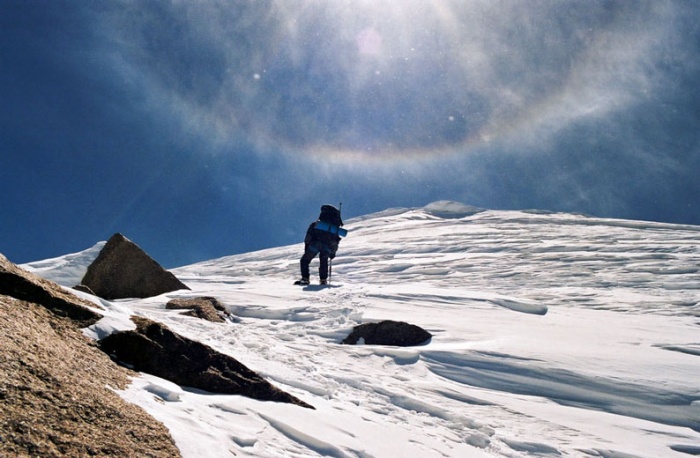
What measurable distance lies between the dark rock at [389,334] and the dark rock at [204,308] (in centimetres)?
236

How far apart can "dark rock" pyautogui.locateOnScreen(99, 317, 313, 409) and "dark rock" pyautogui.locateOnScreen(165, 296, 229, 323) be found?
3.77 m

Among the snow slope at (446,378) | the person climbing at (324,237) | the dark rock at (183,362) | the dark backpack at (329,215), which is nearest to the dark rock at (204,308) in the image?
the snow slope at (446,378)

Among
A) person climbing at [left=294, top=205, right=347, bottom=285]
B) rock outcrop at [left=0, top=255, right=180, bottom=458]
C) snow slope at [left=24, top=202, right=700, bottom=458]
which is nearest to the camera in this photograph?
rock outcrop at [left=0, top=255, right=180, bottom=458]

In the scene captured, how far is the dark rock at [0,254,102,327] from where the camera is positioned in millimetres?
3523

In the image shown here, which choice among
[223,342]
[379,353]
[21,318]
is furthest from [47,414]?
[379,353]

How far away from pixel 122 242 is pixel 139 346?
759cm

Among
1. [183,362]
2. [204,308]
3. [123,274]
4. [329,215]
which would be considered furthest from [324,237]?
[183,362]

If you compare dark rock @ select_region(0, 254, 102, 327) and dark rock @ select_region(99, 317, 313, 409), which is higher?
dark rock @ select_region(0, 254, 102, 327)

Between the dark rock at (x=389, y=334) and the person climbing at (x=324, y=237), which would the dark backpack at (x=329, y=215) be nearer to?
the person climbing at (x=324, y=237)

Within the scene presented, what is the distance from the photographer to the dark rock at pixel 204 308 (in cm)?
769

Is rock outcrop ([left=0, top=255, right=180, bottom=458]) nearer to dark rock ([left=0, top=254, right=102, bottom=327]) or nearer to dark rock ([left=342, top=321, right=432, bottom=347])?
dark rock ([left=0, top=254, right=102, bottom=327])

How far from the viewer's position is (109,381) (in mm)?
2883

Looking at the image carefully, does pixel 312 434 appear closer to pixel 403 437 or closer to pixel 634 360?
pixel 403 437

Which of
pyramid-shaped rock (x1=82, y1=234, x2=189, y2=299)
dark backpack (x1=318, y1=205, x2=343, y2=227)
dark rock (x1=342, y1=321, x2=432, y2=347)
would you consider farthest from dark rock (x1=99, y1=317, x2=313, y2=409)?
dark backpack (x1=318, y1=205, x2=343, y2=227)
